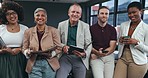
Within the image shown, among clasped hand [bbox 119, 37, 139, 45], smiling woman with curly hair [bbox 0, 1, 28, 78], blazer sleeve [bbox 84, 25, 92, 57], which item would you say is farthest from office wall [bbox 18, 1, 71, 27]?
clasped hand [bbox 119, 37, 139, 45]

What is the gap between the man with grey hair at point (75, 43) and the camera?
2152mm

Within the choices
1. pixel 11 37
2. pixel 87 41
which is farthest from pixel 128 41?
pixel 11 37

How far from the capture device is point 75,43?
2.20 metres

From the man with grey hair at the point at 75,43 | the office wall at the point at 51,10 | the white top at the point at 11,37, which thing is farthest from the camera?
the office wall at the point at 51,10

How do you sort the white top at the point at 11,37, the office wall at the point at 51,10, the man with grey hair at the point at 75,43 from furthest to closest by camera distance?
the office wall at the point at 51,10 < the man with grey hair at the point at 75,43 < the white top at the point at 11,37

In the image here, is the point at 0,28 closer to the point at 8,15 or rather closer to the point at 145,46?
the point at 8,15

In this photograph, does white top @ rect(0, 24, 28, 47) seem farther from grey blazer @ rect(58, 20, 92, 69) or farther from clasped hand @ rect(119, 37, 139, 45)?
clasped hand @ rect(119, 37, 139, 45)

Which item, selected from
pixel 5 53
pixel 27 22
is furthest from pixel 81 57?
pixel 27 22

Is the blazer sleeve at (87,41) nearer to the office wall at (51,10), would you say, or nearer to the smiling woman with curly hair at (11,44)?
the smiling woman with curly hair at (11,44)

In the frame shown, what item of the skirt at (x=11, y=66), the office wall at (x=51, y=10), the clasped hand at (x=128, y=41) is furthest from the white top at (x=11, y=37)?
the office wall at (x=51, y=10)

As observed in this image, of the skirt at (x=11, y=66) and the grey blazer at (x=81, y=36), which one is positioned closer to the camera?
the skirt at (x=11, y=66)

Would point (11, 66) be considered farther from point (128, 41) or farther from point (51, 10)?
point (51, 10)

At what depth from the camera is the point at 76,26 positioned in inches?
88.2

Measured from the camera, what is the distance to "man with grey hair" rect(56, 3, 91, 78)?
84.7 inches
